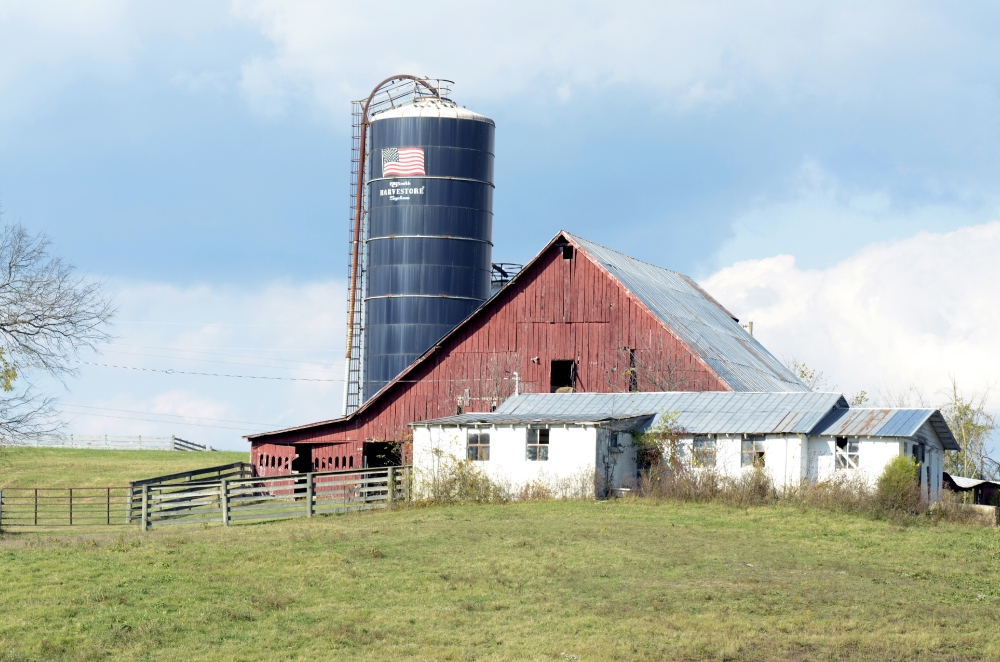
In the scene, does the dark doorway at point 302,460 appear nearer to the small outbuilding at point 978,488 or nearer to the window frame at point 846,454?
the window frame at point 846,454

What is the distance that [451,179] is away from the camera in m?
52.5

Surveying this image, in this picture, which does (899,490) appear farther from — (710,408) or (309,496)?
(309,496)

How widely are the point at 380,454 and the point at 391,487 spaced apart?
403 inches

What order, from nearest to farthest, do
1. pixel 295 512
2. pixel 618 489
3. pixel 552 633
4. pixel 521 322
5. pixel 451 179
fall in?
1. pixel 552 633
2. pixel 618 489
3. pixel 295 512
4. pixel 521 322
5. pixel 451 179

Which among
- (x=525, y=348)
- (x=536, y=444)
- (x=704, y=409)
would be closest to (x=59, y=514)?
(x=525, y=348)

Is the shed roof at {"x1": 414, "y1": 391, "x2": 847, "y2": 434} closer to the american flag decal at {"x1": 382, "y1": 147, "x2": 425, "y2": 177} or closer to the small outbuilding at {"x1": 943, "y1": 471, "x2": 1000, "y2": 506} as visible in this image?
the small outbuilding at {"x1": 943, "y1": 471, "x2": 1000, "y2": 506}

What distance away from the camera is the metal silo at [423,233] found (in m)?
52.2

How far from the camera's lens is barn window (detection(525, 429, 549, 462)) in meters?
33.6

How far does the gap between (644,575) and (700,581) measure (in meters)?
1.04

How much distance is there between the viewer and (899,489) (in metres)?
30.9

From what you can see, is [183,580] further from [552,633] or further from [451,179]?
[451,179]

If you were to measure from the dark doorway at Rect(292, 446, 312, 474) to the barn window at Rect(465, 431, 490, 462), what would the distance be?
1311 centimetres

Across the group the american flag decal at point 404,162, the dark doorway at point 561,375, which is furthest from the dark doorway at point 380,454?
the american flag decal at point 404,162

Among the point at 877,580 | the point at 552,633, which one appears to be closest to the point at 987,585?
the point at 877,580
